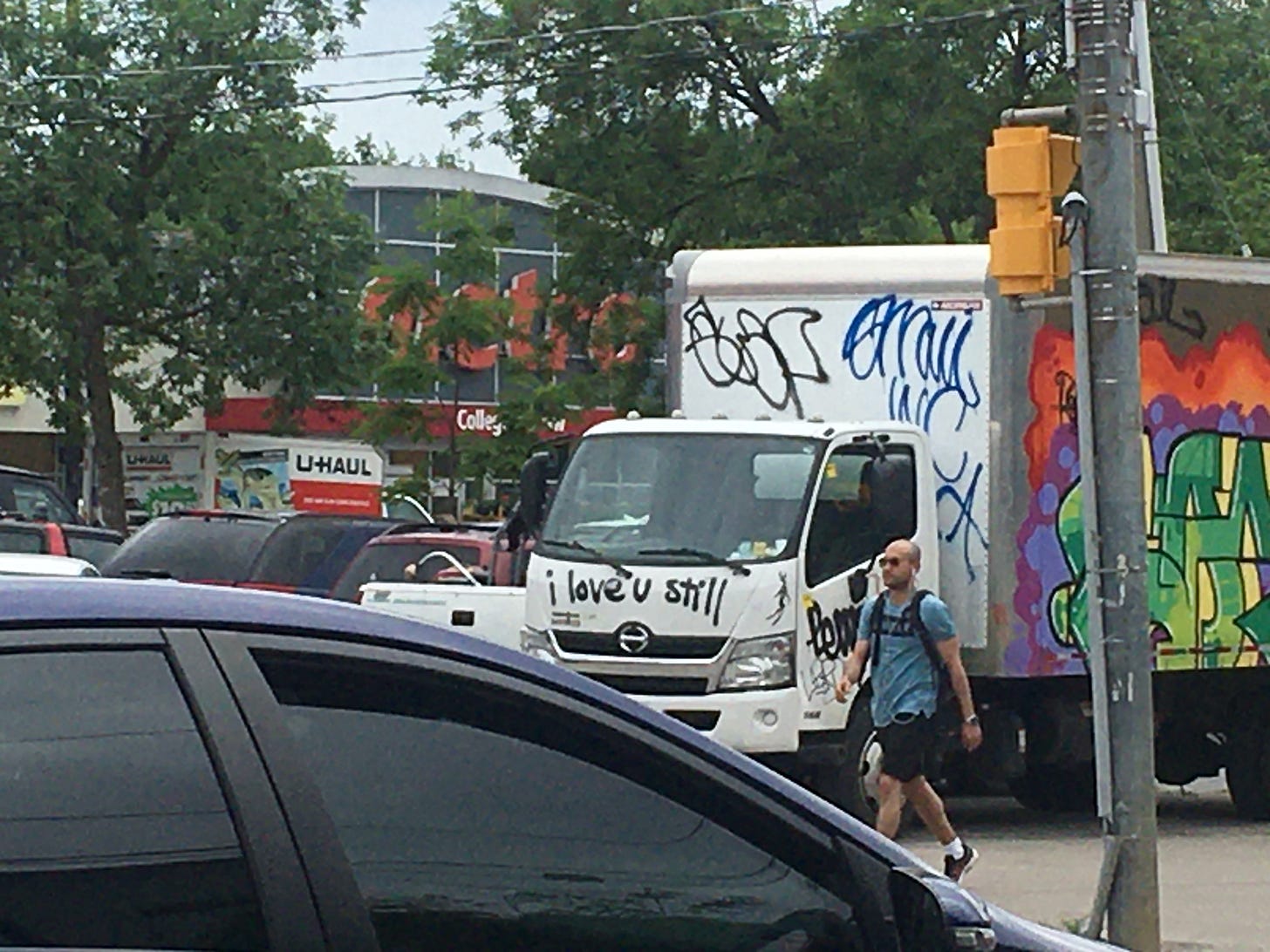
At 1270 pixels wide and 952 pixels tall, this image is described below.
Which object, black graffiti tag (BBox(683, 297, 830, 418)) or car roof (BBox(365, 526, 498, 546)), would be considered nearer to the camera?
black graffiti tag (BBox(683, 297, 830, 418))

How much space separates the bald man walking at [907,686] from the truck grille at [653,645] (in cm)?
134

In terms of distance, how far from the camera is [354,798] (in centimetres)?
335

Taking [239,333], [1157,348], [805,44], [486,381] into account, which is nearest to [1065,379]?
[1157,348]

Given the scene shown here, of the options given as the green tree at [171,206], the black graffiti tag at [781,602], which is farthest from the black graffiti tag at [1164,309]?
the green tree at [171,206]

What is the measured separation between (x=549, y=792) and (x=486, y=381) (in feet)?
149

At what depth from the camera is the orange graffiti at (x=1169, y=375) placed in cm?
1460

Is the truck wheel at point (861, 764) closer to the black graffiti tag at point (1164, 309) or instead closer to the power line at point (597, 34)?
the black graffiti tag at point (1164, 309)

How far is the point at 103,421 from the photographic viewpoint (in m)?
36.5

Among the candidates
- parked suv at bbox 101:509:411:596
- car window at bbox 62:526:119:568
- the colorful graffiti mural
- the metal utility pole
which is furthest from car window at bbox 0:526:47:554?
the metal utility pole

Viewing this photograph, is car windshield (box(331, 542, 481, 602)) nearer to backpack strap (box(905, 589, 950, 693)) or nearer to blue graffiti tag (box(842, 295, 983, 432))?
blue graffiti tag (box(842, 295, 983, 432))

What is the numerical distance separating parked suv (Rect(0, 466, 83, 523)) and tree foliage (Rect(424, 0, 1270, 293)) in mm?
11442

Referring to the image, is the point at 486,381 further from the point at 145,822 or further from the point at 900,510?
the point at 145,822

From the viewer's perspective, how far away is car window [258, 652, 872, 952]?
337cm

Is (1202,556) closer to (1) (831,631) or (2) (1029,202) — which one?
(1) (831,631)
